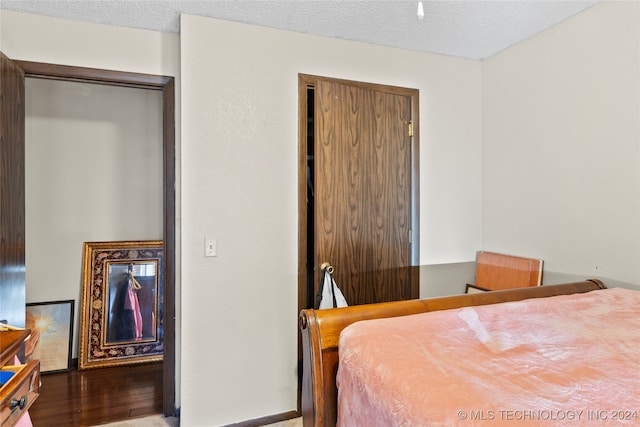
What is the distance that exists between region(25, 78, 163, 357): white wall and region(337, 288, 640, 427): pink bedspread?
2594 millimetres

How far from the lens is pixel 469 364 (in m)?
1.11

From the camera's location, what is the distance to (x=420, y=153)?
2.64m

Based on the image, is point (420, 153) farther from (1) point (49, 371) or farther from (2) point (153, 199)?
(1) point (49, 371)

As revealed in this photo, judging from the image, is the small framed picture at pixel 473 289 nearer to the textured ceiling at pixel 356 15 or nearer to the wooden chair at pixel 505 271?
the wooden chair at pixel 505 271

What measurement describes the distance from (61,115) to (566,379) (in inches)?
143

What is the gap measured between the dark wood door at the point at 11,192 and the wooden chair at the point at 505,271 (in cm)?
289

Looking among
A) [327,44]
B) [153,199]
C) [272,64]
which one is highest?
[327,44]

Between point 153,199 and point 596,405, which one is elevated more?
point 153,199

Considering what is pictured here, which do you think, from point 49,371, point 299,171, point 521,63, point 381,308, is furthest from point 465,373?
point 49,371

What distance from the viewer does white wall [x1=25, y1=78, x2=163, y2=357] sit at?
294 centimetres

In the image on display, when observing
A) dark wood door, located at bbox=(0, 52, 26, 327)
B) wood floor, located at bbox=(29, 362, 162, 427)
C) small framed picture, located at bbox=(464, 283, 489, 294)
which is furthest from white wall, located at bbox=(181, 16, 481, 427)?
small framed picture, located at bbox=(464, 283, 489, 294)

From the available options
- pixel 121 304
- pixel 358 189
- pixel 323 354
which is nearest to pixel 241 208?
pixel 358 189

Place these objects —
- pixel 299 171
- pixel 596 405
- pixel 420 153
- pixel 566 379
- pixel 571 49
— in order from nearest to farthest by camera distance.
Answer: pixel 596 405, pixel 566 379, pixel 571 49, pixel 299 171, pixel 420 153

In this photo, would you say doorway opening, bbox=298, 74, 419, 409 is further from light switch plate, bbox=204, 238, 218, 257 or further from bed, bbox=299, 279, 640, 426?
bed, bbox=299, 279, 640, 426
